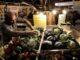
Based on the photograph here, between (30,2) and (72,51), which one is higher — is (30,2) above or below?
above

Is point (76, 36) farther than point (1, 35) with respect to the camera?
Yes

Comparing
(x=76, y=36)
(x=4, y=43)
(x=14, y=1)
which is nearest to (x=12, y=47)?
(x=4, y=43)

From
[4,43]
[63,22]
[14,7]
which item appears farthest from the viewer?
[14,7]

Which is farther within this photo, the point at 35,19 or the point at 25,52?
the point at 35,19

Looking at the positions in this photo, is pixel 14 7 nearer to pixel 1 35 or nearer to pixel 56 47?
pixel 1 35

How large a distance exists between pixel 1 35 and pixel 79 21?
6.36 feet

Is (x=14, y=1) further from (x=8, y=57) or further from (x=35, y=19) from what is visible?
(x=8, y=57)

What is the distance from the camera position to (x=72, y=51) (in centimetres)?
408

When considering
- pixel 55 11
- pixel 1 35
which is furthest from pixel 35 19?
pixel 1 35

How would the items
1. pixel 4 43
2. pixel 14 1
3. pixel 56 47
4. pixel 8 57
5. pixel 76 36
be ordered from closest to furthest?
pixel 8 57 → pixel 56 47 → pixel 4 43 → pixel 76 36 → pixel 14 1

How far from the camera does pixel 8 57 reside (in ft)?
12.6

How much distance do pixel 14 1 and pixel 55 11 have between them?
148cm

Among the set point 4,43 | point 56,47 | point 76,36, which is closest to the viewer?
point 56,47

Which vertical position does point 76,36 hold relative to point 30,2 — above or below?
below
